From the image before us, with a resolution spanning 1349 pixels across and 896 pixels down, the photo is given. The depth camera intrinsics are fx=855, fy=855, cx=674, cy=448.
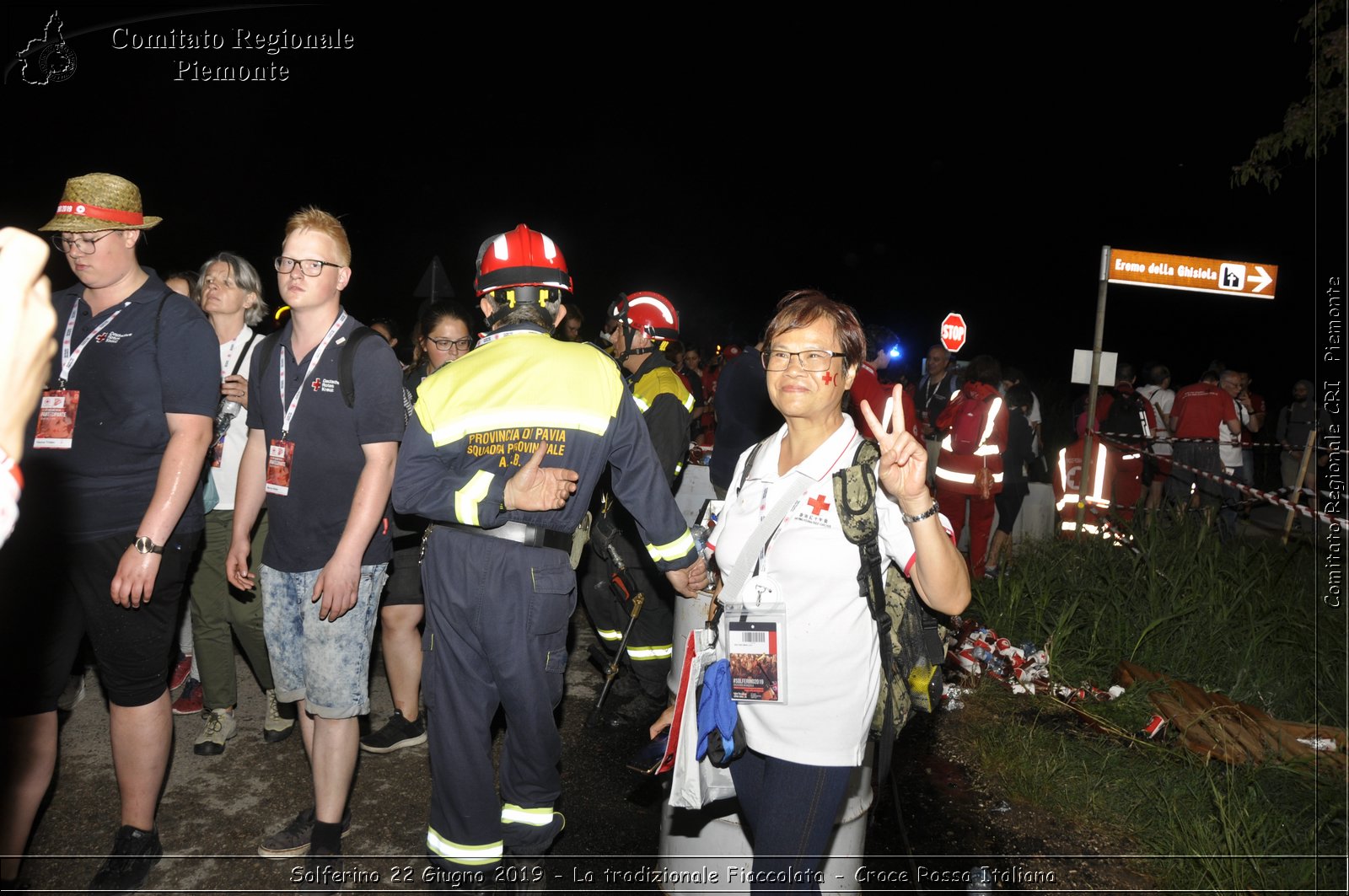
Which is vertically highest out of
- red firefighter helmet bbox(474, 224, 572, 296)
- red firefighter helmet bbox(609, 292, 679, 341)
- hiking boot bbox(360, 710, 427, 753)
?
red firefighter helmet bbox(609, 292, 679, 341)

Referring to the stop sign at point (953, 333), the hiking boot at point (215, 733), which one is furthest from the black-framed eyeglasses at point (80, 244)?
the stop sign at point (953, 333)

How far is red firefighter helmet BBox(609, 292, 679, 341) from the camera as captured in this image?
221 inches

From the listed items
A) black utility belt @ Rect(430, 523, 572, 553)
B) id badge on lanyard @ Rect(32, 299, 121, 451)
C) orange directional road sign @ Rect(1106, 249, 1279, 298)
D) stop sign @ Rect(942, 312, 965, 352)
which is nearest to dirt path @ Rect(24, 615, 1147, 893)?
black utility belt @ Rect(430, 523, 572, 553)

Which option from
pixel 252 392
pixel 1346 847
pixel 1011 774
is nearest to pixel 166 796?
pixel 252 392

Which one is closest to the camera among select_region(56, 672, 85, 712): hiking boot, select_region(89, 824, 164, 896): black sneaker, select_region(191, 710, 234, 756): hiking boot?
select_region(89, 824, 164, 896): black sneaker

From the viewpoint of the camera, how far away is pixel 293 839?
11.6 ft

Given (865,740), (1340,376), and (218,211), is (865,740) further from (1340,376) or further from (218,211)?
(218,211)

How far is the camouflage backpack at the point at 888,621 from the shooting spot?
240 centimetres

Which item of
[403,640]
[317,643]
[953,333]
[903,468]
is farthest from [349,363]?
[953,333]

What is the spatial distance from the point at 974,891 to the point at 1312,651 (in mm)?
3302

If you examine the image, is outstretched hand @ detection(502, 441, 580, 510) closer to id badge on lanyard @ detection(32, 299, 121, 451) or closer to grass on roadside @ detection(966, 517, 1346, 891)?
id badge on lanyard @ detection(32, 299, 121, 451)

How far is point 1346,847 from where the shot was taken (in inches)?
138

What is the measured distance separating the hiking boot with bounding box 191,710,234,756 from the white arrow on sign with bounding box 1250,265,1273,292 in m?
9.22

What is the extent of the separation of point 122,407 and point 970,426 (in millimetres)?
6893
